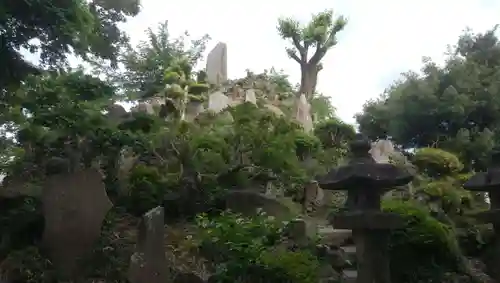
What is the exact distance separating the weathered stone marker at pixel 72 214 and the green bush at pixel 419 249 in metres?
3.44

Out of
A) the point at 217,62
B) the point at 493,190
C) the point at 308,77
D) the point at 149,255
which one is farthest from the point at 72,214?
the point at 217,62

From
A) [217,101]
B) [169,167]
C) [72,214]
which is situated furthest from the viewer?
[217,101]

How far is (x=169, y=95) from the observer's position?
36.7 feet

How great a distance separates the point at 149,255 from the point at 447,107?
34.1 feet

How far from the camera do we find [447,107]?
1352 centimetres

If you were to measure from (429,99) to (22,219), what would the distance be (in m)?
10.6

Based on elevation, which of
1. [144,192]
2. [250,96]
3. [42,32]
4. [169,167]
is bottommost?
[144,192]

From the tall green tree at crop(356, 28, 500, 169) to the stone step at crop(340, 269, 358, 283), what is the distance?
701 centimetres

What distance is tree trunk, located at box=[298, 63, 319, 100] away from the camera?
1595cm

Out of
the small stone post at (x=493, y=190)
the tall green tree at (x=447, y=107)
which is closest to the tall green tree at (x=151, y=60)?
the tall green tree at (x=447, y=107)

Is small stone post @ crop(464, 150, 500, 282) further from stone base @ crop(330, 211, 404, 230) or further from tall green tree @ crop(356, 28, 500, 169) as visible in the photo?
tall green tree @ crop(356, 28, 500, 169)

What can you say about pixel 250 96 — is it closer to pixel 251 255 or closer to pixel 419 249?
pixel 419 249

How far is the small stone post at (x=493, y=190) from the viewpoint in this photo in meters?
6.23

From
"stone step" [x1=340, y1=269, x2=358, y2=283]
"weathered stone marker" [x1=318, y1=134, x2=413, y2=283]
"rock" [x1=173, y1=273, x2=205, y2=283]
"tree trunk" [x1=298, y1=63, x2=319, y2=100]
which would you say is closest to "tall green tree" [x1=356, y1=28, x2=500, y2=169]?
"tree trunk" [x1=298, y1=63, x2=319, y2=100]
